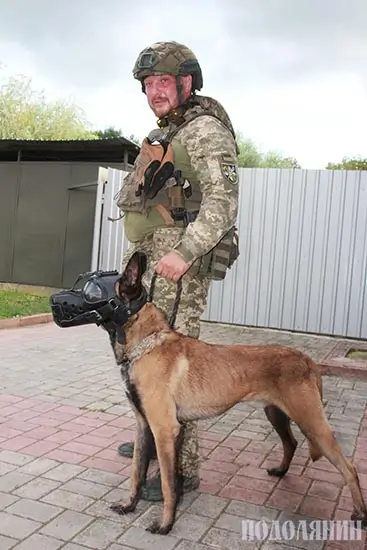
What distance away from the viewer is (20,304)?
28.2 feet

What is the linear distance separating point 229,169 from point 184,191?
26 cm

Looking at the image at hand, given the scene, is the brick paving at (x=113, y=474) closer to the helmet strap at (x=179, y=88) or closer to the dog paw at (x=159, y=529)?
the dog paw at (x=159, y=529)

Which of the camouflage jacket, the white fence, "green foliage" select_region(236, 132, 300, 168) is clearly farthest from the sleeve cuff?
"green foliage" select_region(236, 132, 300, 168)

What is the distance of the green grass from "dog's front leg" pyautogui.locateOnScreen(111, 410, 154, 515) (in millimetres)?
5561

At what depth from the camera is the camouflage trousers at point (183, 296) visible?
2562 millimetres

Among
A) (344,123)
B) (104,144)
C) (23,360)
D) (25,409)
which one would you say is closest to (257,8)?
(104,144)

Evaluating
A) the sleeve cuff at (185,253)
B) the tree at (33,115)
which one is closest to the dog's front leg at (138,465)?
the sleeve cuff at (185,253)

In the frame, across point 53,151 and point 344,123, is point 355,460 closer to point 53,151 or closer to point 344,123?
point 53,151

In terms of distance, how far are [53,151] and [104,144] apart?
146 cm

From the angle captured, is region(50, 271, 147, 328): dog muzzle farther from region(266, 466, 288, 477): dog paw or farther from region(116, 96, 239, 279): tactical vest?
region(266, 466, 288, 477): dog paw

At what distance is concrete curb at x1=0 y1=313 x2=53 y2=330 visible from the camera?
23.9ft

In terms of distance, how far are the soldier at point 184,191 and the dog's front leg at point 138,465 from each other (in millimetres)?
136

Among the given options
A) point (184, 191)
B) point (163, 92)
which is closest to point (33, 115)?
point (163, 92)

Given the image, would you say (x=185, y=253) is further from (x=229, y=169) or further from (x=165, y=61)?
(x=165, y=61)
